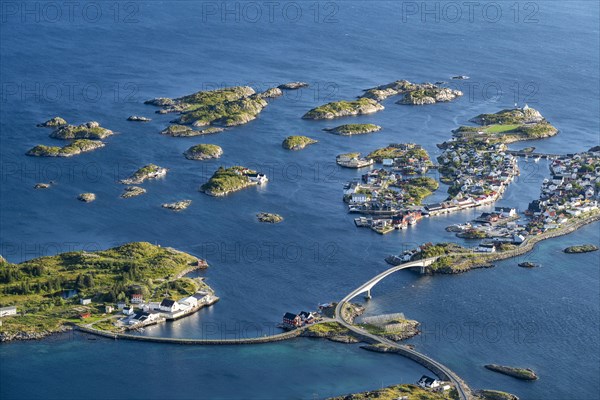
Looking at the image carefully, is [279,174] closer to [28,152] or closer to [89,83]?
[28,152]

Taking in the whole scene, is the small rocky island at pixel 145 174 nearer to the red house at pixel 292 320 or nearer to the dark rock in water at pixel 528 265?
the red house at pixel 292 320

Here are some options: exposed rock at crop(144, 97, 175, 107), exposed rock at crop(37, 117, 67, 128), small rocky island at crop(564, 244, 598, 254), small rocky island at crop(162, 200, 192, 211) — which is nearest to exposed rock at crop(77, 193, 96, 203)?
small rocky island at crop(162, 200, 192, 211)

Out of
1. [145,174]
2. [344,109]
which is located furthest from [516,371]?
[344,109]

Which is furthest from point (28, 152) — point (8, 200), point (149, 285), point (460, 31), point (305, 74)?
point (460, 31)

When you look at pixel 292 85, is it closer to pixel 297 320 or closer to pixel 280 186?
pixel 280 186

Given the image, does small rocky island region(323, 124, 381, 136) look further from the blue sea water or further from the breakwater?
the breakwater

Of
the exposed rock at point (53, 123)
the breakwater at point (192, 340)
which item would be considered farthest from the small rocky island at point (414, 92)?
the breakwater at point (192, 340)
